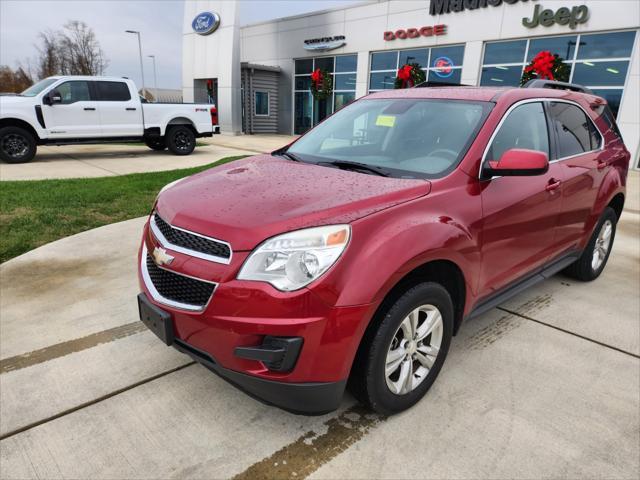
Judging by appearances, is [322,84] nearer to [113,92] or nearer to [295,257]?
[113,92]

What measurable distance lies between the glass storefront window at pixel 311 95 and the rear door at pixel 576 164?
59.3 feet

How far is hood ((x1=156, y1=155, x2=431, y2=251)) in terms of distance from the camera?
79.0 inches

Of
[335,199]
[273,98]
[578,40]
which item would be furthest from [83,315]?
[273,98]

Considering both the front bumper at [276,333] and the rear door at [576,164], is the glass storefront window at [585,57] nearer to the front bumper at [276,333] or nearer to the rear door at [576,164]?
the rear door at [576,164]

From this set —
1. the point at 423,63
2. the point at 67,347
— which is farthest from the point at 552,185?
the point at 423,63

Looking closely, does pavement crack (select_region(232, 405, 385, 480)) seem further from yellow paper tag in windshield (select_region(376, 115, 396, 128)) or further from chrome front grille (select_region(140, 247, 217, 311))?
yellow paper tag in windshield (select_region(376, 115, 396, 128))

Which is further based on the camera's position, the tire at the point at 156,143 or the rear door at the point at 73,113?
the tire at the point at 156,143

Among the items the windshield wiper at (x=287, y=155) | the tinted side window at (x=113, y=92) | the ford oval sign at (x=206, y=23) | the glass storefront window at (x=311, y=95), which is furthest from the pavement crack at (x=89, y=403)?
the ford oval sign at (x=206, y=23)

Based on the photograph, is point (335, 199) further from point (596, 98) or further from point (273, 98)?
point (273, 98)

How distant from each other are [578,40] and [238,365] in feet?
55.0

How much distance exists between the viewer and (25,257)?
15.0 ft

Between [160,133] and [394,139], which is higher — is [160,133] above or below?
below

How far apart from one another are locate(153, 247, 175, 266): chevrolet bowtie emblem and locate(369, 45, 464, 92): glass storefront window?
17099 millimetres

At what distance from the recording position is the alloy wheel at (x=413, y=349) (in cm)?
228
